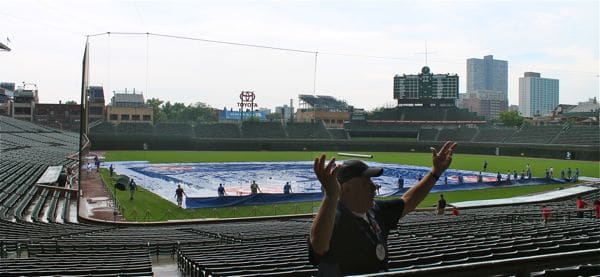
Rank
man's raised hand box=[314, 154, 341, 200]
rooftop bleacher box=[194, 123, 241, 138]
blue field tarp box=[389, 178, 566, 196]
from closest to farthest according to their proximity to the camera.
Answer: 1. man's raised hand box=[314, 154, 341, 200]
2. blue field tarp box=[389, 178, 566, 196]
3. rooftop bleacher box=[194, 123, 241, 138]

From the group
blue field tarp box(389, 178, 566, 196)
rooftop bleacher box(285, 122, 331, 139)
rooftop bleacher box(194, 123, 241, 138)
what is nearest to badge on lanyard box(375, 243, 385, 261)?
blue field tarp box(389, 178, 566, 196)

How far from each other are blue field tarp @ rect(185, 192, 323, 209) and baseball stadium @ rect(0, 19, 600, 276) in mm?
80

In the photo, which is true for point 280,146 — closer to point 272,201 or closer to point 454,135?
point 454,135

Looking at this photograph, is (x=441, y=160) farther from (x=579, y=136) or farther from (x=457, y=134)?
(x=457, y=134)

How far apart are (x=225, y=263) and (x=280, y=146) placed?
80.6 metres

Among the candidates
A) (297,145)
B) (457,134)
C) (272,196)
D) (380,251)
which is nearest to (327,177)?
(380,251)

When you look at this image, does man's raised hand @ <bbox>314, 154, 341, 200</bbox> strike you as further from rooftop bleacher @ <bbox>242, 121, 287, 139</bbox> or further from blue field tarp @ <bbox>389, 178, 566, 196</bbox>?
rooftop bleacher @ <bbox>242, 121, 287, 139</bbox>

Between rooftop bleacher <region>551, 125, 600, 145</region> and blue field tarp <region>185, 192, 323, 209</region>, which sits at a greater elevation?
rooftop bleacher <region>551, 125, 600, 145</region>

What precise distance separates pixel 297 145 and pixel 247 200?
58.5m

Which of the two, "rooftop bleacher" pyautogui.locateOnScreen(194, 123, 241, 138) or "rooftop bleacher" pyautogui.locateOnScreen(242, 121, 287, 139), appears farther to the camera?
"rooftop bleacher" pyautogui.locateOnScreen(242, 121, 287, 139)

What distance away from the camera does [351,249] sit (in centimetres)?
346

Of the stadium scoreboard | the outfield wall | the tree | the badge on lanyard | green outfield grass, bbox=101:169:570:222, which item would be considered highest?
the stadium scoreboard

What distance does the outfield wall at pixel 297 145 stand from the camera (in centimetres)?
7574

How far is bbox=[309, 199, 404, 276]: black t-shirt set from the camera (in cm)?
341
